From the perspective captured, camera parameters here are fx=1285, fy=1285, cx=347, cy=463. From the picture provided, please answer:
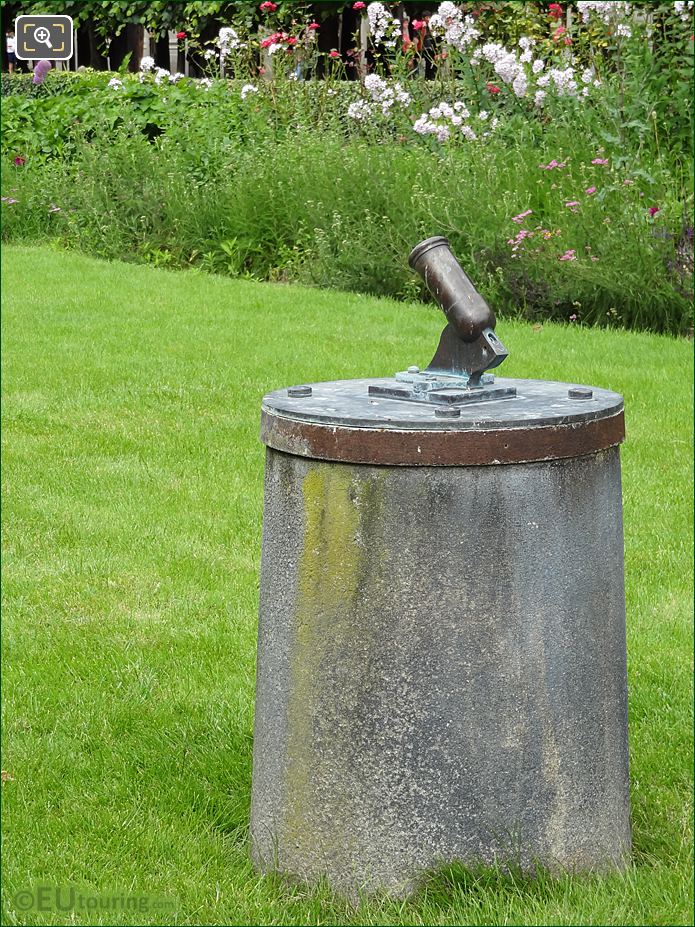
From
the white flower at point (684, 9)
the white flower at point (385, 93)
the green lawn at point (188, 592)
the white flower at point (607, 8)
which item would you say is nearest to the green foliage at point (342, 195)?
the white flower at point (385, 93)

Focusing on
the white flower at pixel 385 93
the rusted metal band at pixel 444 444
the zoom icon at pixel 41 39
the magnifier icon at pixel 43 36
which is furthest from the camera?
the white flower at pixel 385 93

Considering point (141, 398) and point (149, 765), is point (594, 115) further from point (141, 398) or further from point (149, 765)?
point (149, 765)

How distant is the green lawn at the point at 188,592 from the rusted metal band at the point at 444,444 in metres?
0.87

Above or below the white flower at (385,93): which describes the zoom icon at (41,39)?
above

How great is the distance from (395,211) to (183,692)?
6406 mm

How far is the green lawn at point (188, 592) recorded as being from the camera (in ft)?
9.37

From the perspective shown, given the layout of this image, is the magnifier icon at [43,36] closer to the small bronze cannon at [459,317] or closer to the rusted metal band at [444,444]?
the small bronze cannon at [459,317]

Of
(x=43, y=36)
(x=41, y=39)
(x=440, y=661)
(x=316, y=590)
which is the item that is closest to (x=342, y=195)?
(x=41, y=39)

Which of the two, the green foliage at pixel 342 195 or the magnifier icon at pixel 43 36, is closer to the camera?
the green foliage at pixel 342 195

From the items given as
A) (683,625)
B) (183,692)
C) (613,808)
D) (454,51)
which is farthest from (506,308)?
(613,808)

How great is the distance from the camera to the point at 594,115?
9812 millimetres

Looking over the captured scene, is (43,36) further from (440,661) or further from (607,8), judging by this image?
(440,661)

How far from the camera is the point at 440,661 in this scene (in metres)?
2.50

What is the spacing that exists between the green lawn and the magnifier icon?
2408 mm
